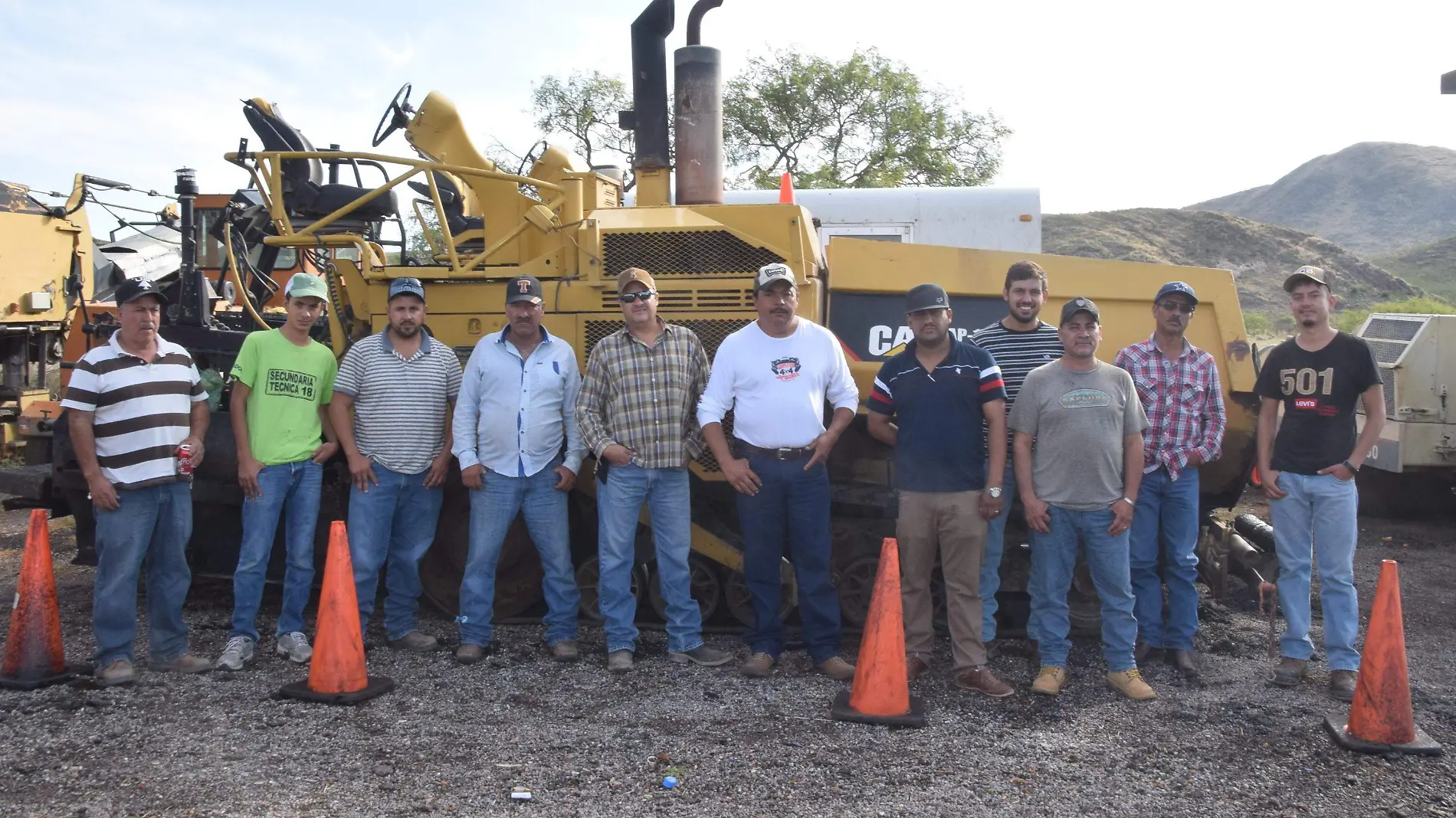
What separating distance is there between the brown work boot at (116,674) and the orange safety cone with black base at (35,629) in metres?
0.16

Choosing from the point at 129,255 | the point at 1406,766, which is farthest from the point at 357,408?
the point at 129,255

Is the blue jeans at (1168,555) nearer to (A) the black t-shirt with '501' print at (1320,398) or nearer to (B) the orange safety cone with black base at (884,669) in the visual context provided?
(A) the black t-shirt with '501' print at (1320,398)

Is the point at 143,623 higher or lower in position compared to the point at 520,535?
lower

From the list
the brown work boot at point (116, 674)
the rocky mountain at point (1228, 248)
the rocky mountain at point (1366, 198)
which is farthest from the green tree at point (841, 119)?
the rocky mountain at point (1366, 198)

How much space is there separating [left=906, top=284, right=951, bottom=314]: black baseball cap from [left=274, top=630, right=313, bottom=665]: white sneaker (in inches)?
132

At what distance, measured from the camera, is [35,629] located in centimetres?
498

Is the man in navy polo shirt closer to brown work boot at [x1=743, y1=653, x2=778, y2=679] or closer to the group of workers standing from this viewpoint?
the group of workers standing

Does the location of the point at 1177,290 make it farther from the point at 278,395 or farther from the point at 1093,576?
the point at 278,395

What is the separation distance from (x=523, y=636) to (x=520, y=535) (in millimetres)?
621

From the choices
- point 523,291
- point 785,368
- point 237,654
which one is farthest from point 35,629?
point 785,368

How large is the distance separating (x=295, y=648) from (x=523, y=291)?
210cm

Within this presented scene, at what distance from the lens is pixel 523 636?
5.96 metres

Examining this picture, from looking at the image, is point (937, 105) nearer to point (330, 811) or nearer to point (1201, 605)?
point (1201, 605)

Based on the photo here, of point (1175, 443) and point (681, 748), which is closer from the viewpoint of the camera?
point (681, 748)
